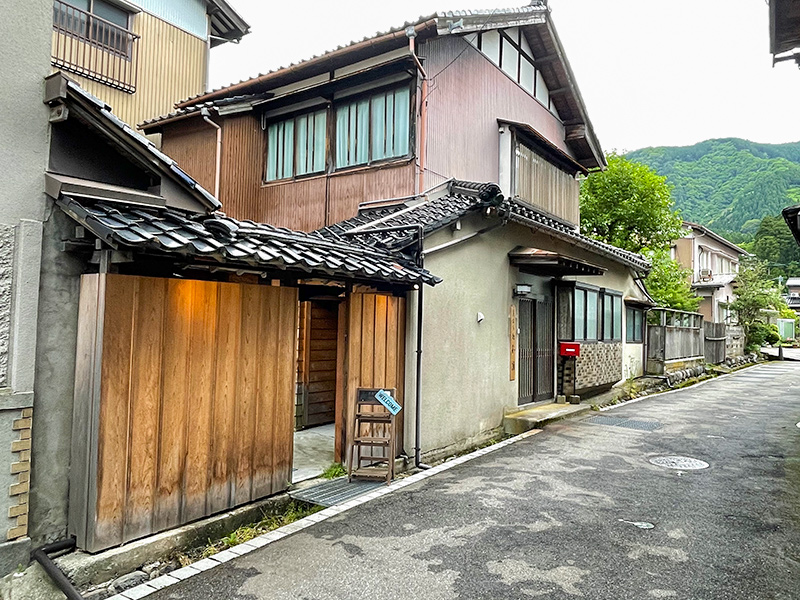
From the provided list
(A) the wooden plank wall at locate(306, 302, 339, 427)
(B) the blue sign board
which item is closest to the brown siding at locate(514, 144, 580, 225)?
(A) the wooden plank wall at locate(306, 302, 339, 427)

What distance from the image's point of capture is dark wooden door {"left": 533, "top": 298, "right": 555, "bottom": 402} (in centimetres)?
1264

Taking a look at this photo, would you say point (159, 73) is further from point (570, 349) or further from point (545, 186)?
point (570, 349)

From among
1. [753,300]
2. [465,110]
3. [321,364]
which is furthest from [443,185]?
[753,300]

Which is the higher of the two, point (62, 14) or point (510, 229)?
point (62, 14)

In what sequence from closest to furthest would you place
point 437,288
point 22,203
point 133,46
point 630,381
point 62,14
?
point 22,203, point 437,288, point 62,14, point 133,46, point 630,381

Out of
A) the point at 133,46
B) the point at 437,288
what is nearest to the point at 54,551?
the point at 437,288

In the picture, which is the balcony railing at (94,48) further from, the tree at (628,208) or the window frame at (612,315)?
the tree at (628,208)

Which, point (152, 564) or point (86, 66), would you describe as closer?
point (152, 564)

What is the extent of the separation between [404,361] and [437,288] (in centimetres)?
142

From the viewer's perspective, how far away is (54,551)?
448cm

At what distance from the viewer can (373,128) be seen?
1093 centimetres

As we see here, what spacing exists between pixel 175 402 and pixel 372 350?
3.11 metres

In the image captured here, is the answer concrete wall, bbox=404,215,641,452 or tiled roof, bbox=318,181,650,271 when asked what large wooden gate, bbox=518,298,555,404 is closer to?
concrete wall, bbox=404,215,641,452

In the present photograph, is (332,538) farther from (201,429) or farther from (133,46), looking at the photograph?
(133,46)
